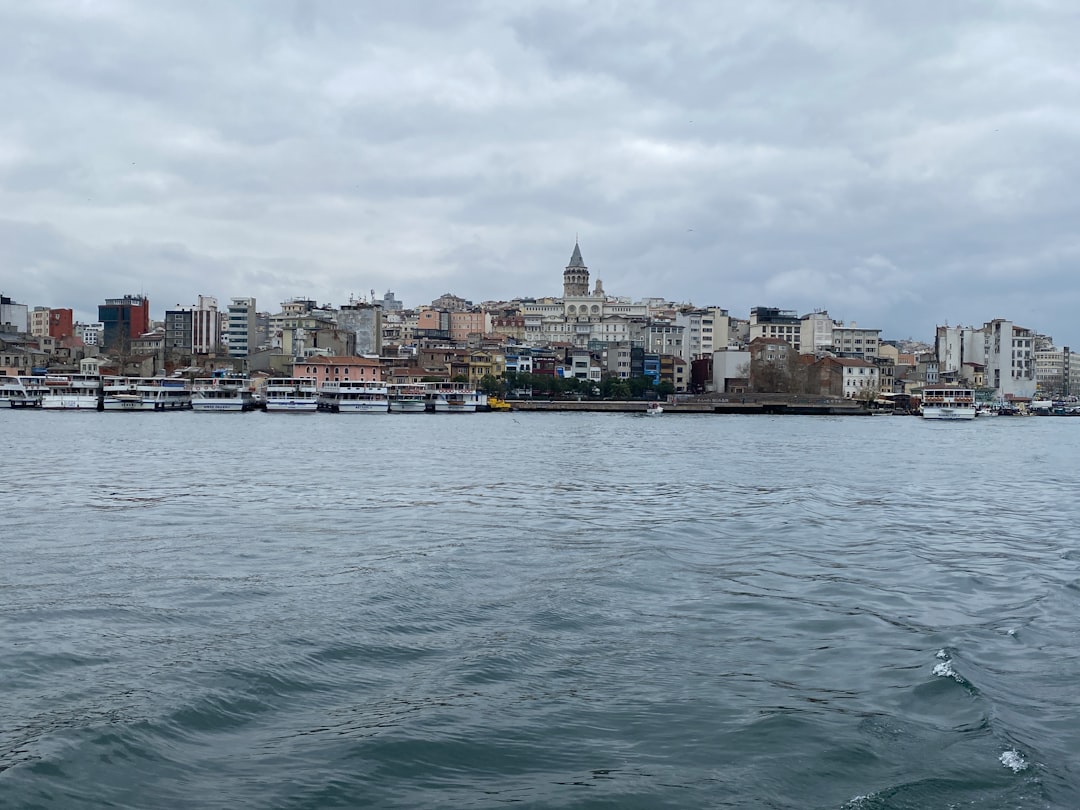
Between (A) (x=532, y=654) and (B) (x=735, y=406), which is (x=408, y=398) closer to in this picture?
(B) (x=735, y=406)

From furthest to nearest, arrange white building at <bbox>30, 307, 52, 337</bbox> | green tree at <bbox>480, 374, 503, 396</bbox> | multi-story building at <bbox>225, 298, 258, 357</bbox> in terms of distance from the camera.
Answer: white building at <bbox>30, 307, 52, 337</bbox> < multi-story building at <bbox>225, 298, 258, 357</bbox> < green tree at <bbox>480, 374, 503, 396</bbox>

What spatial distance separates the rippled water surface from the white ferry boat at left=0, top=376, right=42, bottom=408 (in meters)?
45.2

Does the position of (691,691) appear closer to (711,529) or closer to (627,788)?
(627,788)

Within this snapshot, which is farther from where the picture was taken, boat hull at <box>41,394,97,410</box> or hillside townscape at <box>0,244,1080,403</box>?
hillside townscape at <box>0,244,1080,403</box>

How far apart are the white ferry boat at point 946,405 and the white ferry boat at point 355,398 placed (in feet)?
102

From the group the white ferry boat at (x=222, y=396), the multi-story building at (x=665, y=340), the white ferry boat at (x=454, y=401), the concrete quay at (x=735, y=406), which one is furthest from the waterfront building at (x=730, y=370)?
the white ferry boat at (x=222, y=396)

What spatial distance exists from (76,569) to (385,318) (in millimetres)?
84720

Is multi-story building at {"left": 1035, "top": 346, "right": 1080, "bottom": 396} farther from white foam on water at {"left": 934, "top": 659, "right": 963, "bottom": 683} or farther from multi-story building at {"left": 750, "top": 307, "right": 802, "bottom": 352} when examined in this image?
white foam on water at {"left": 934, "top": 659, "right": 963, "bottom": 683}

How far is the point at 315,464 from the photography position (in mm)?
19266

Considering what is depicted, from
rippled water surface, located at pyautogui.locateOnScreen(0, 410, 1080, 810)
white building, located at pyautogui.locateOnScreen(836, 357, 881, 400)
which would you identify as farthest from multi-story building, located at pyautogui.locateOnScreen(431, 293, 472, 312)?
rippled water surface, located at pyautogui.locateOnScreen(0, 410, 1080, 810)

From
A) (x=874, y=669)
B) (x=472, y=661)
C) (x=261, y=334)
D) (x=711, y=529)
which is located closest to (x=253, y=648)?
(x=472, y=661)

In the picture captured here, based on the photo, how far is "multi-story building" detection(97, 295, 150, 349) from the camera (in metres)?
84.3

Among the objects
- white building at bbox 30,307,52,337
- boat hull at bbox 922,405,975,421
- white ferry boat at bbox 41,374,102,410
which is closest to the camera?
white ferry boat at bbox 41,374,102,410

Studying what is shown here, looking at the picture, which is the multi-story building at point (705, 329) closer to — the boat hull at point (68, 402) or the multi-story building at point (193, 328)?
the multi-story building at point (193, 328)
